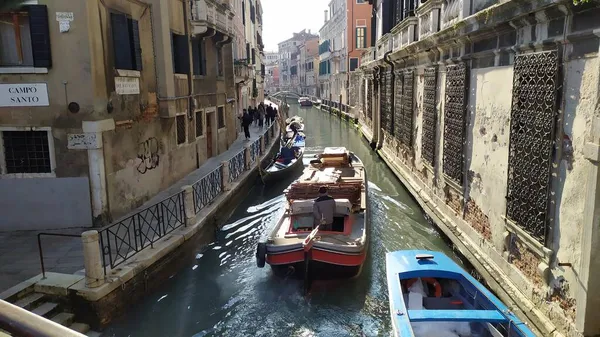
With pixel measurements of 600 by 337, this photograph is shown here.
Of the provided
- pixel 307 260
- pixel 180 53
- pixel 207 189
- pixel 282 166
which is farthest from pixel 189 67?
pixel 307 260

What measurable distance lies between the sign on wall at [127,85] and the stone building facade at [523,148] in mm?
6114

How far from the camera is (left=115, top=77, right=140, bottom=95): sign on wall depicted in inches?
343

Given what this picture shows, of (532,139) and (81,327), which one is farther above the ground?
(532,139)

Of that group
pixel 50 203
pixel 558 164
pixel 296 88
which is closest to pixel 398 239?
pixel 558 164

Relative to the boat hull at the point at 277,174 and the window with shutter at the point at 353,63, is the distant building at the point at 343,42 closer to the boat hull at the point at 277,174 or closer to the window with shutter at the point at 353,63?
the window with shutter at the point at 353,63

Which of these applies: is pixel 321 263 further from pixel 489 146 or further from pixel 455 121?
pixel 455 121

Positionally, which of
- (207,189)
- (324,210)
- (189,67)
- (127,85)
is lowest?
(207,189)

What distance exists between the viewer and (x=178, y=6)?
11.9m

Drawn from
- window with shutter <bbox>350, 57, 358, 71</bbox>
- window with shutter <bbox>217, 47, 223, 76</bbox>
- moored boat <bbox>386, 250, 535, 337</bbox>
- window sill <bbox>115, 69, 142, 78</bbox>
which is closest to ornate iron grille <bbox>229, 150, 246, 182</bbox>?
window with shutter <bbox>217, 47, 223, 76</bbox>

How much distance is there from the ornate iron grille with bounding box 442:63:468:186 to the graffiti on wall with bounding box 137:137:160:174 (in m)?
6.22

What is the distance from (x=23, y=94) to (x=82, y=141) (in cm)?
121

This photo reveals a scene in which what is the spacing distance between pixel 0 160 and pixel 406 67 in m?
10.2

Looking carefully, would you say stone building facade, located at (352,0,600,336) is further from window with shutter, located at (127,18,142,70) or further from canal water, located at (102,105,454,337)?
window with shutter, located at (127,18,142,70)

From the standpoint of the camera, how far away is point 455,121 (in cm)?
851
